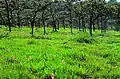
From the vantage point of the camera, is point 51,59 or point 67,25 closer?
point 51,59

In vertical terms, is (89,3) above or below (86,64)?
above

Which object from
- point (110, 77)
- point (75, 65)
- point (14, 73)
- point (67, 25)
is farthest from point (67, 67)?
point (67, 25)

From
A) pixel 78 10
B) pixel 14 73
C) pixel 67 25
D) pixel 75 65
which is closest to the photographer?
pixel 14 73

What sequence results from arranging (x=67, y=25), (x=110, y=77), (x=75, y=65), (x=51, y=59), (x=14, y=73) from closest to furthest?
(x=14, y=73)
(x=110, y=77)
(x=75, y=65)
(x=51, y=59)
(x=67, y=25)

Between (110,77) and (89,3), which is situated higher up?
(89,3)

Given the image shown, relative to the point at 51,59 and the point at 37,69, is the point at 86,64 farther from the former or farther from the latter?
the point at 37,69

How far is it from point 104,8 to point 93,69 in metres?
53.4

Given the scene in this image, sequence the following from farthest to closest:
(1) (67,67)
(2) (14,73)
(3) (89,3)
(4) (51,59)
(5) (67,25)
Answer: (5) (67,25)
(3) (89,3)
(4) (51,59)
(1) (67,67)
(2) (14,73)

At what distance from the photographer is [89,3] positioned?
67188mm

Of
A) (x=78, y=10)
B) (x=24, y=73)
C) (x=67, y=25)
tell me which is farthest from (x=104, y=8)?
(x=67, y=25)

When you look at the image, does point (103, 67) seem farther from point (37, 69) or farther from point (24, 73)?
point (24, 73)

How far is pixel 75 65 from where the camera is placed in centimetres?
1662

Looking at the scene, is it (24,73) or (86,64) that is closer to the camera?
(24,73)

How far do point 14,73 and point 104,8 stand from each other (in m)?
57.3
